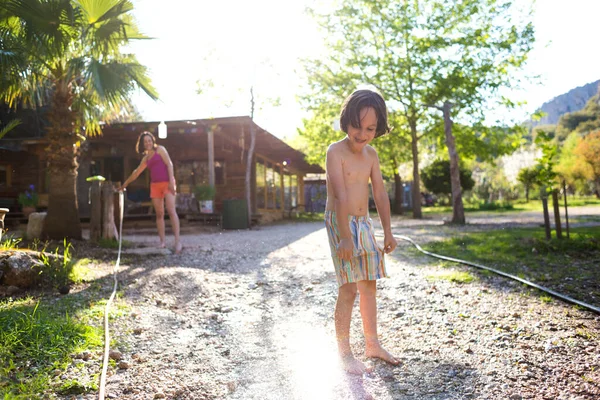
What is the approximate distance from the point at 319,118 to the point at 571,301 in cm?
1748

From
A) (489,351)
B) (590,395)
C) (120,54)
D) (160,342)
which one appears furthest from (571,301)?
(120,54)

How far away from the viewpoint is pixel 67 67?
24.3ft

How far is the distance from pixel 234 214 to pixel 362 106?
1159cm

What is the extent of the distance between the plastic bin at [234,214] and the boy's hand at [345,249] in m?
11.5

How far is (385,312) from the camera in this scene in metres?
3.68

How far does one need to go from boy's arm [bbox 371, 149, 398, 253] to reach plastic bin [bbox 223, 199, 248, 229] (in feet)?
37.2

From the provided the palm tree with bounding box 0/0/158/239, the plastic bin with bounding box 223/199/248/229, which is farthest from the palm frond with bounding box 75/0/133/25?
the plastic bin with bounding box 223/199/248/229

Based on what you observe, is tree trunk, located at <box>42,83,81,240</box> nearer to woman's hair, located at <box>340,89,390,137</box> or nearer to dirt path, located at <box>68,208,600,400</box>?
dirt path, located at <box>68,208,600,400</box>

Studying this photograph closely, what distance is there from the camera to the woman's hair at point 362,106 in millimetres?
2352

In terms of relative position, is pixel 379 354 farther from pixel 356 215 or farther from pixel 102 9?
pixel 102 9

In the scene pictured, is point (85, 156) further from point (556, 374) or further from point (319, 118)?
point (556, 374)

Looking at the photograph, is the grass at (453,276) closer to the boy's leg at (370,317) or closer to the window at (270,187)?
the boy's leg at (370,317)

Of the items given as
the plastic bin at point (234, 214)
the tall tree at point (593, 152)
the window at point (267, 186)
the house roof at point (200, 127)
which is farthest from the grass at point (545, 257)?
the tall tree at point (593, 152)

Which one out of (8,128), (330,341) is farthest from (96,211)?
(330,341)
